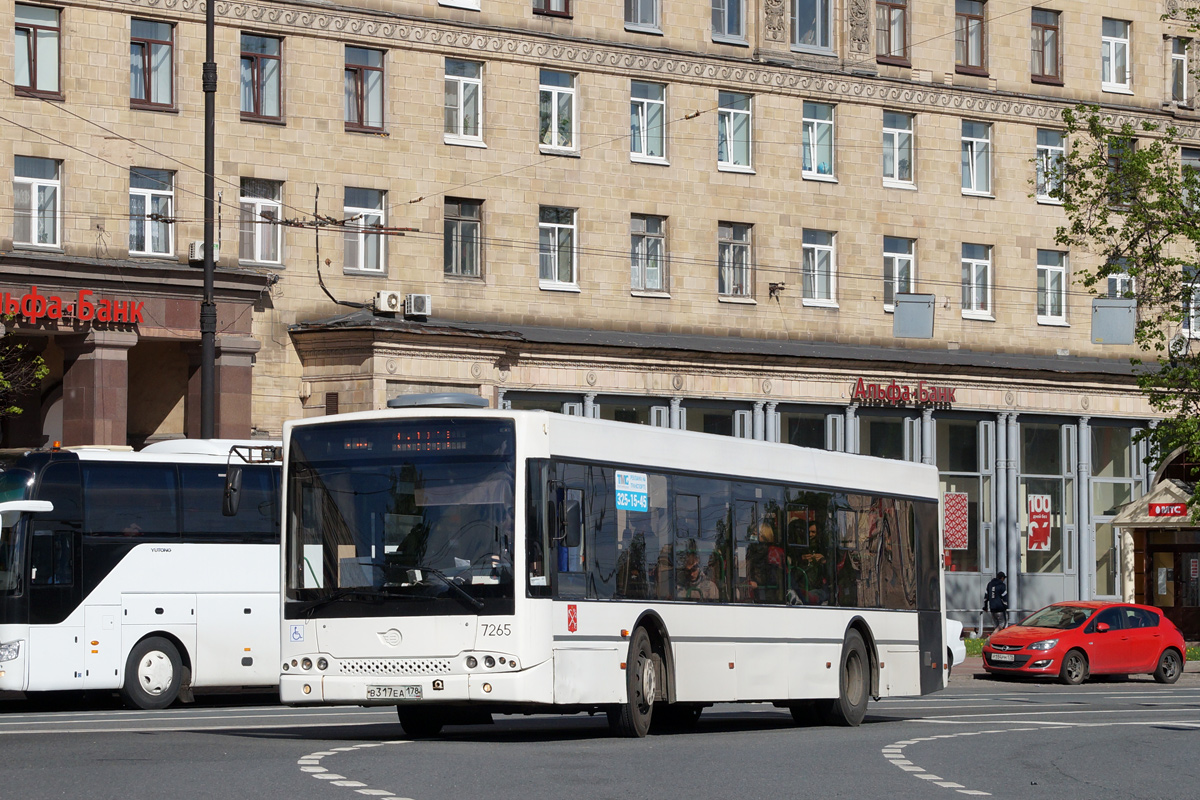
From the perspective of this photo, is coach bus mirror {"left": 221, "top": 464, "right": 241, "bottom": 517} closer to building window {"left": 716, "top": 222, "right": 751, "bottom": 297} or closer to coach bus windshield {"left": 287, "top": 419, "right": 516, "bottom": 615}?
coach bus windshield {"left": 287, "top": 419, "right": 516, "bottom": 615}

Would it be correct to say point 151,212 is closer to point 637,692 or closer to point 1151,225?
point 1151,225

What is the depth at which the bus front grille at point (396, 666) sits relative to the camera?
16312 millimetres

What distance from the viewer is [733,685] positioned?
1906 cm

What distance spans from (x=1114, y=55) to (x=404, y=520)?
35.8 metres

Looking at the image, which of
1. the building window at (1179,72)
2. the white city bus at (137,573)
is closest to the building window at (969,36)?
the building window at (1179,72)

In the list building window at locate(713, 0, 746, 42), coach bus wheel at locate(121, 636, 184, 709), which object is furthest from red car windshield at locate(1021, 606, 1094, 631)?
coach bus wheel at locate(121, 636, 184, 709)

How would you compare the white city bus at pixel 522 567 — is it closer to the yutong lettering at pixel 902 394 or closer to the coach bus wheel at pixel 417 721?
the coach bus wheel at pixel 417 721

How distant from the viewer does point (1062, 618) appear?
1357 inches

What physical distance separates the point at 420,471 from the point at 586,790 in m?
4.60

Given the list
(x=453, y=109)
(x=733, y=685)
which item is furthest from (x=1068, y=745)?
(x=453, y=109)

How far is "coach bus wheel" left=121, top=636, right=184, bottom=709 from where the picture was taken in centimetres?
2412

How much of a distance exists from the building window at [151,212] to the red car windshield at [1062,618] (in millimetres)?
16801

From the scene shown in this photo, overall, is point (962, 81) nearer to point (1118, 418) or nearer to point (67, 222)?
point (1118, 418)

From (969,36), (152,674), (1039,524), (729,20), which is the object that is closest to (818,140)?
(729,20)
